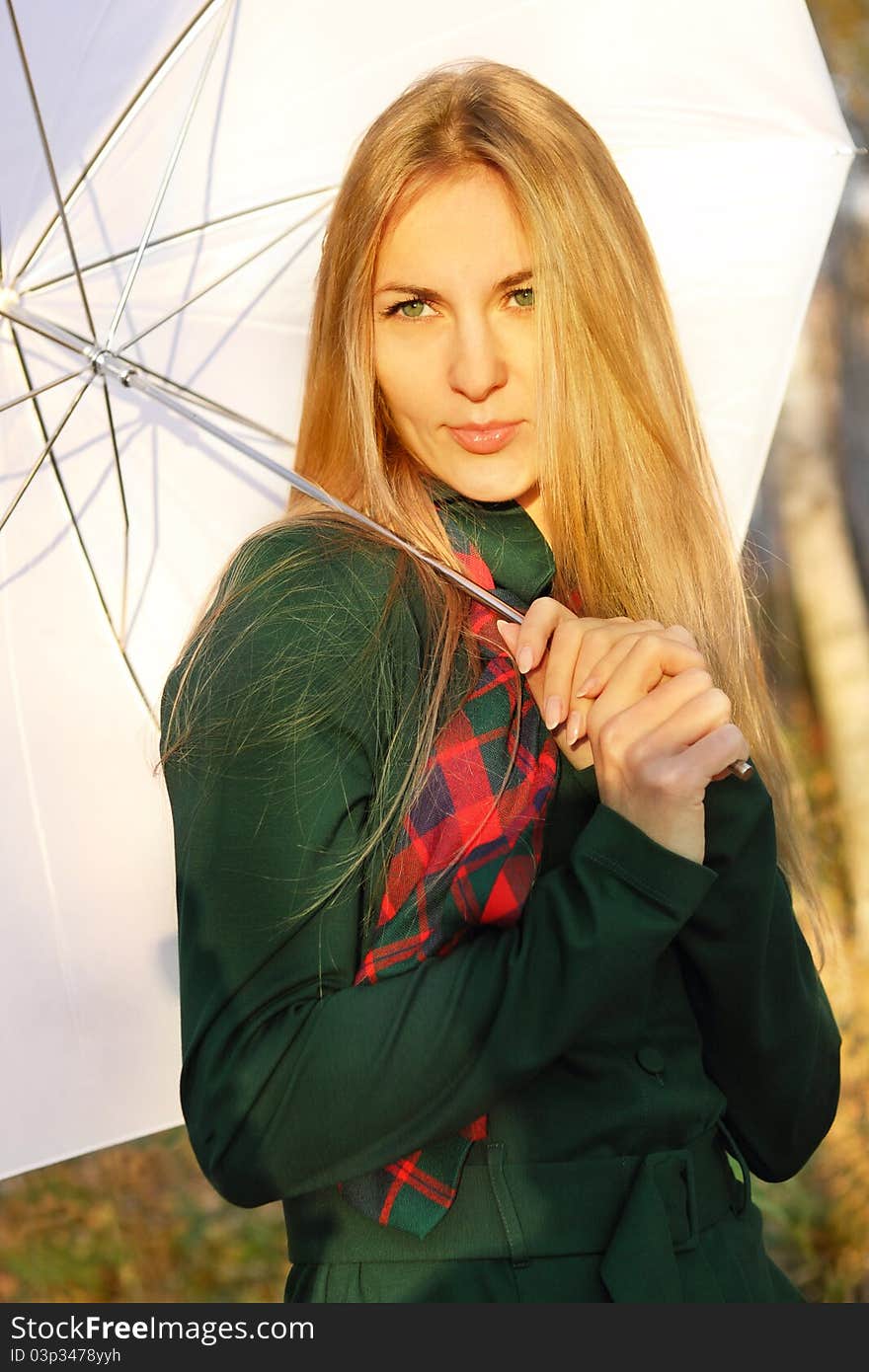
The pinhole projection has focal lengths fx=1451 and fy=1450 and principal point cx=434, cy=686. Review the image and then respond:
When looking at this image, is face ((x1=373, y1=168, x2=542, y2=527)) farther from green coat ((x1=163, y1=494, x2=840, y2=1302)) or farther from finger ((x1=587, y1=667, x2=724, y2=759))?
finger ((x1=587, y1=667, x2=724, y2=759))

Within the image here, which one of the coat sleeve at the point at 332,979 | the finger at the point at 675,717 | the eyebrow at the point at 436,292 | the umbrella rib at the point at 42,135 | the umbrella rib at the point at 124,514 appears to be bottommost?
the coat sleeve at the point at 332,979

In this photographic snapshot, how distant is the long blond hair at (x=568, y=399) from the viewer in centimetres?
182

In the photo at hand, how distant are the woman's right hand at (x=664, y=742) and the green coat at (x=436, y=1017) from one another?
1.2 inches

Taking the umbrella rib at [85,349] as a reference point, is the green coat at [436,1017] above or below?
below

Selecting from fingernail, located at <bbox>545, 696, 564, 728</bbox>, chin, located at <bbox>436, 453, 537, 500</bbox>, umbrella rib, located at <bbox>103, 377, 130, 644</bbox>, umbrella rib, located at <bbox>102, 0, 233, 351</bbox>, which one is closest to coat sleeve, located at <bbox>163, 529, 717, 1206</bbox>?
fingernail, located at <bbox>545, 696, 564, 728</bbox>

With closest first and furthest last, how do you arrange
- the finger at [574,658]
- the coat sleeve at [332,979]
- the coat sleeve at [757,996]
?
the coat sleeve at [332,979], the finger at [574,658], the coat sleeve at [757,996]

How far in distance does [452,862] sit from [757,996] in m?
0.42

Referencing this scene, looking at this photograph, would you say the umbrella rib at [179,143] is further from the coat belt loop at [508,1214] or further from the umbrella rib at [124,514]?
the coat belt loop at [508,1214]

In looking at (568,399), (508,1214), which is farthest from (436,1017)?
(568,399)

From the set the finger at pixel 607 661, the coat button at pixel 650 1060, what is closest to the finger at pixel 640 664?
the finger at pixel 607 661

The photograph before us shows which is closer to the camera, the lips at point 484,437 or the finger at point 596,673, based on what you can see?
the finger at point 596,673

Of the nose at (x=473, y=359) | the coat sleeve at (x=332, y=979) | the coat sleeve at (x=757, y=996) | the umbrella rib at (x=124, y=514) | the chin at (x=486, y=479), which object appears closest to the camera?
the coat sleeve at (x=332, y=979)

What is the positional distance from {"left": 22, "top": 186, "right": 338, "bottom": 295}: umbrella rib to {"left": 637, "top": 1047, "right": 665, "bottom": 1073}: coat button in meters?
1.25

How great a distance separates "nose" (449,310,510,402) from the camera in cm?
177
